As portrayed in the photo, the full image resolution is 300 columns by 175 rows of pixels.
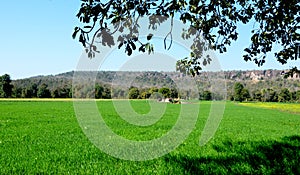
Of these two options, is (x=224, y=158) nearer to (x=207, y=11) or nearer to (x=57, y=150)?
(x=207, y=11)

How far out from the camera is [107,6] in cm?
345

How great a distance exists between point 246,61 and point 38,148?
671cm

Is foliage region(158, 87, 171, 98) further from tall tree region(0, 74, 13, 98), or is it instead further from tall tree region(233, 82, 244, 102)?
tall tree region(233, 82, 244, 102)

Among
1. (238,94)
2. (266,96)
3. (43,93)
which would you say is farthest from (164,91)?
(266,96)

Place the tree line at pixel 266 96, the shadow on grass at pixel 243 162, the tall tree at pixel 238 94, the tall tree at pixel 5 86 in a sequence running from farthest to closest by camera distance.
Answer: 1. the tall tree at pixel 238 94
2. the tree line at pixel 266 96
3. the tall tree at pixel 5 86
4. the shadow on grass at pixel 243 162

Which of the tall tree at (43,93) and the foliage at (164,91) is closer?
the foliage at (164,91)

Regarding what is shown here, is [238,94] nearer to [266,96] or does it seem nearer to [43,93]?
[266,96]

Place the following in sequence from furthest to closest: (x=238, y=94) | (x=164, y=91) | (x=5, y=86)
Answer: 1. (x=238, y=94)
2. (x=5, y=86)
3. (x=164, y=91)

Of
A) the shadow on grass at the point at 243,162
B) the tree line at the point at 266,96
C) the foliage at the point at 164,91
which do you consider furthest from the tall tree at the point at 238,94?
the shadow on grass at the point at 243,162

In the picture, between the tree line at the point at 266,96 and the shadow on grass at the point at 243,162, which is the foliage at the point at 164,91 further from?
the tree line at the point at 266,96

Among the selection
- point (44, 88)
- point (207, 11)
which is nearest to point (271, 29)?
point (207, 11)

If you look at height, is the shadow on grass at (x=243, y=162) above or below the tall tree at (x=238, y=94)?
below

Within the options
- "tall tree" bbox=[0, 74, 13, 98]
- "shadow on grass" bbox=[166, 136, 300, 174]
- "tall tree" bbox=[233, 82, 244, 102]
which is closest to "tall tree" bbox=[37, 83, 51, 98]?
"tall tree" bbox=[0, 74, 13, 98]

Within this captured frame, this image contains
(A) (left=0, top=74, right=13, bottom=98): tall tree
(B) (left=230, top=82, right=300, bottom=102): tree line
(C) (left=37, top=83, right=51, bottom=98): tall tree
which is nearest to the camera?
(C) (left=37, top=83, right=51, bottom=98): tall tree
